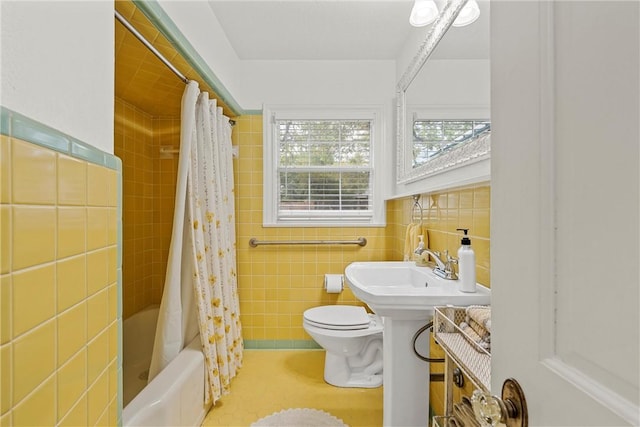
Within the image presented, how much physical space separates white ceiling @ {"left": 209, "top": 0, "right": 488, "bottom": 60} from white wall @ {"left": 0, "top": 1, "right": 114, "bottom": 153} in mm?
1216

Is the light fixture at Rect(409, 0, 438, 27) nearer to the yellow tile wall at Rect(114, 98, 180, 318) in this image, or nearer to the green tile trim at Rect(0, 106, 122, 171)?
the green tile trim at Rect(0, 106, 122, 171)

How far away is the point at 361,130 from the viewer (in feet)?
8.45

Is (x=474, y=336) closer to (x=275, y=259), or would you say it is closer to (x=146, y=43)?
(x=146, y=43)

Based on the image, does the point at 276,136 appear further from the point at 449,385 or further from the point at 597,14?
the point at 597,14

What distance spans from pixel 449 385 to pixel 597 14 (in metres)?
0.99

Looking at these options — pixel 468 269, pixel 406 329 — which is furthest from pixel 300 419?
pixel 468 269

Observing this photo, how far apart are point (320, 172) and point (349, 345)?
51.3 inches

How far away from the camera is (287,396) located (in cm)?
194

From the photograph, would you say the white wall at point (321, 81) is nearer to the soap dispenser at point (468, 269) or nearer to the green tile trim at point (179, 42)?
the green tile trim at point (179, 42)

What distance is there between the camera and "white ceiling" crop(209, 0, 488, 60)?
6.09 feet

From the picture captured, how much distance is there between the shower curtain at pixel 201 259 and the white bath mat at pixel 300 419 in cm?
31

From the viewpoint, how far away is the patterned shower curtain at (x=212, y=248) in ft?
5.72

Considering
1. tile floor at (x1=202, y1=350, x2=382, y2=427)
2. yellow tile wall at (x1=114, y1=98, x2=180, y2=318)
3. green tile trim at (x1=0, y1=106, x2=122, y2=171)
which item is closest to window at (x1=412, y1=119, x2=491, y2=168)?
green tile trim at (x1=0, y1=106, x2=122, y2=171)

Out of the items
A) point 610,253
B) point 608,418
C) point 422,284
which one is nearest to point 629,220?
point 610,253
